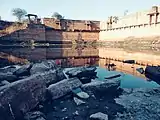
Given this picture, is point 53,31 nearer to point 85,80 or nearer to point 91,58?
point 91,58

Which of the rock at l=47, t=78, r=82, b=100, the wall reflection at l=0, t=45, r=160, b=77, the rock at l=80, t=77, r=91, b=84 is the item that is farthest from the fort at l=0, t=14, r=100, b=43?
the rock at l=47, t=78, r=82, b=100

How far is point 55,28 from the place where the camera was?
39.1 metres

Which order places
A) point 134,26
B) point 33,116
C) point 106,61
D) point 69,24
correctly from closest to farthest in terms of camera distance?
1. point 33,116
2. point 106,61
3. point 134,26
4. point 69,24

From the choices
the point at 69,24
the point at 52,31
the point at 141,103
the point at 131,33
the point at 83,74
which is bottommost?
the point at 141,103

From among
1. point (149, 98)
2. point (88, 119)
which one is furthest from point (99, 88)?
point (88, 119)

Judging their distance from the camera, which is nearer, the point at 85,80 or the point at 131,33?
the point at 85,80

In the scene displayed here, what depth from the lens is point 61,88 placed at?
579 cm

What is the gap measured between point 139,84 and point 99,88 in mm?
2215

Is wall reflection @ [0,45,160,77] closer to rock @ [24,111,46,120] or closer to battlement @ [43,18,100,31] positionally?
rock @ [24,111,46,120]

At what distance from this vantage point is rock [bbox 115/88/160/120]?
448 cm

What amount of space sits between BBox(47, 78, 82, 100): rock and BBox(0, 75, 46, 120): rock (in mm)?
488

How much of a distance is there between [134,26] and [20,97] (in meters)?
33.9

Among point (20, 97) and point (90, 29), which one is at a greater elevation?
point (90, 29)

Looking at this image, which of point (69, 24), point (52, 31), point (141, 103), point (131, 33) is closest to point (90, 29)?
point (69, 24)
